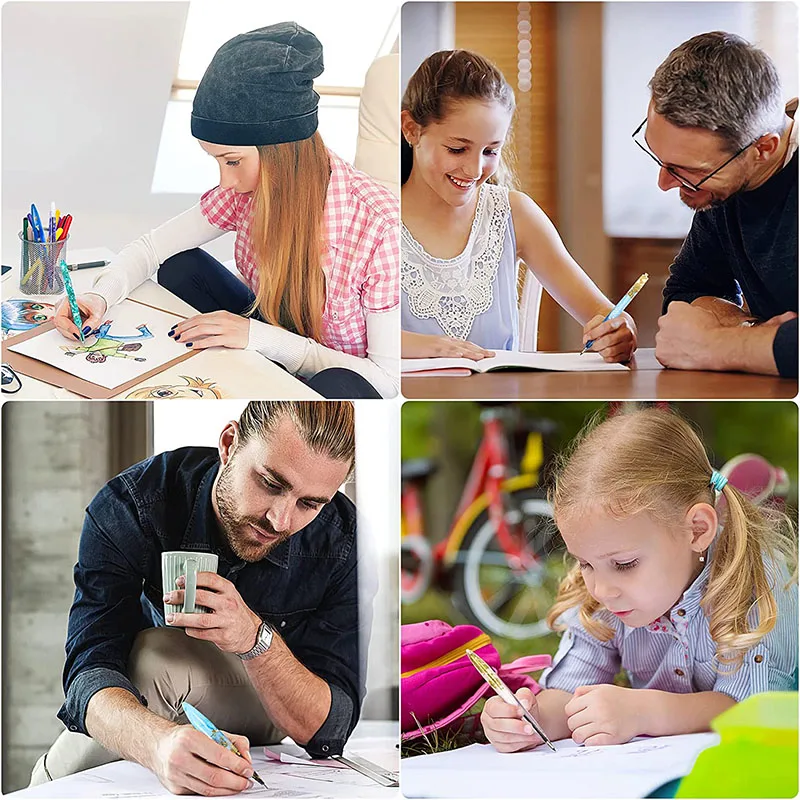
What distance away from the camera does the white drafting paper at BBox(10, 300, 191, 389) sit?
1.35 m

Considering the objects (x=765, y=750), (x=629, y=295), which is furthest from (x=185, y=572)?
(x=765, y=750)

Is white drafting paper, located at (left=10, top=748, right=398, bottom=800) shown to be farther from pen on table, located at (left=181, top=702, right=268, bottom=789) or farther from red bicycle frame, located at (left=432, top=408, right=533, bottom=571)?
red bicycle frame, located at (left=432, top=408, right=533, bottom=571)

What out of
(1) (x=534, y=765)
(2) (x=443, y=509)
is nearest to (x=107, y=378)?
(2) (x=443, y=509)

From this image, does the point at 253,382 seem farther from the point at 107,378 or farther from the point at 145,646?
the point at 145,646

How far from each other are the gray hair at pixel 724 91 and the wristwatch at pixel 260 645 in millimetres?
827

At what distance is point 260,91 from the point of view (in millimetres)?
1339

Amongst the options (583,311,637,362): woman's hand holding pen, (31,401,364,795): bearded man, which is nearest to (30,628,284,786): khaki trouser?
(31,401,364,795): bearded man

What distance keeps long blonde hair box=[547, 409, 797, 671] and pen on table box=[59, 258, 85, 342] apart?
2.12ft

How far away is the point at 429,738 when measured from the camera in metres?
1.40

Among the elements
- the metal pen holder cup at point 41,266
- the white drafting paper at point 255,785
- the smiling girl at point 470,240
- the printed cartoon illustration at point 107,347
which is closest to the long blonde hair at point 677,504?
the smiling girl at point 470,240

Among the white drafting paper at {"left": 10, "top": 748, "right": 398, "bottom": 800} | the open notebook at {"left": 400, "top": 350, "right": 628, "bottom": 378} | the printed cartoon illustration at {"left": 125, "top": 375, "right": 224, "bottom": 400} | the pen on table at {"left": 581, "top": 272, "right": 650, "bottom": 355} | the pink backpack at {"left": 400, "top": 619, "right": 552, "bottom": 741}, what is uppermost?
the pen on table at {"left": 581, "top": 272, "right": 650, "bottom": 355}

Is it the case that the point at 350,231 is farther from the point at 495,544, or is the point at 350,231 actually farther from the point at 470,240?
the point at 495,544

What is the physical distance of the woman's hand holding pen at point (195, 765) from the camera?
132cm

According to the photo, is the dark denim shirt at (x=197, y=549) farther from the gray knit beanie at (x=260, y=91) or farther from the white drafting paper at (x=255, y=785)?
the gray knit beanie at (x=260, y=91)
